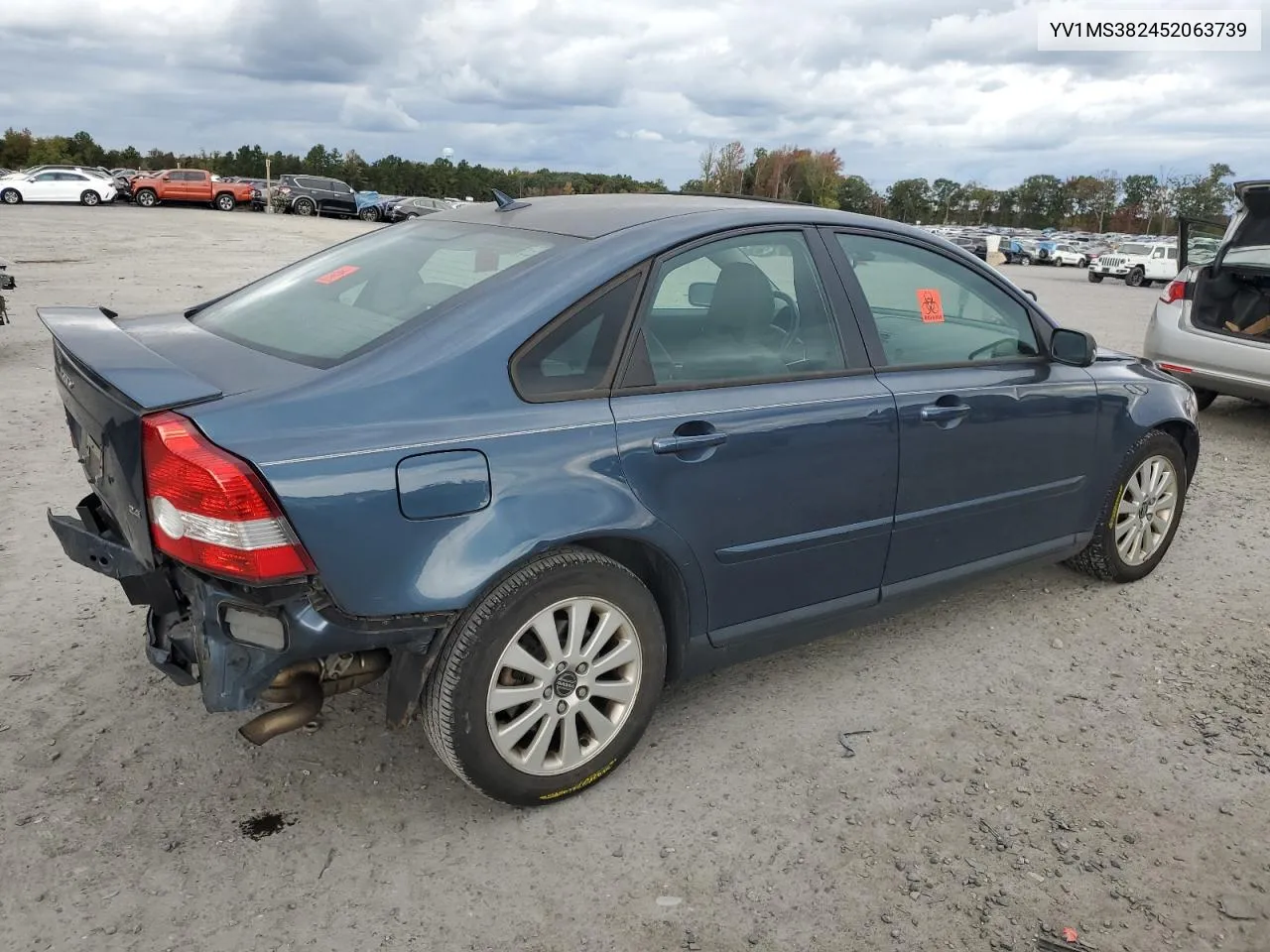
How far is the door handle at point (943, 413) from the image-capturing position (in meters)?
3.37

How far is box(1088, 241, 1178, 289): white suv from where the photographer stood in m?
34.4

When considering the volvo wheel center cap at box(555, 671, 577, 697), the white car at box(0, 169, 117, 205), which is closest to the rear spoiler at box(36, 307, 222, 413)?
the volvo wheel center cap at box(555, 671, 577, 697)

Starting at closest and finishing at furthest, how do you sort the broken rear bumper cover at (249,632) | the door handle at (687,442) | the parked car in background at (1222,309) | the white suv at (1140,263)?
1. the broken rear bumper cover at (249,632)
2. the door handle at (687,442)
3. the parked car in background at (1222,309)
4. the white suv at (1140,263)

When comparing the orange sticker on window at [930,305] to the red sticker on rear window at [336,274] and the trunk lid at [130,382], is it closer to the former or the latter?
the red sticker on rear window at [336,274]

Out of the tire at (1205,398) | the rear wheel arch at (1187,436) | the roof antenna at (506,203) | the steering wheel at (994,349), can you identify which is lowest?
the tire at (1205,398)

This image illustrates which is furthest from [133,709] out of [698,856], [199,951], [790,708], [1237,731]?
[1237,731]

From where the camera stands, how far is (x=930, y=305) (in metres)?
3.66

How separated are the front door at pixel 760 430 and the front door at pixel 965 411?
120 millimetres

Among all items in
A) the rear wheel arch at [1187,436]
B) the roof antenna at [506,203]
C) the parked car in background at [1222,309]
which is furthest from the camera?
the parked car in background at [1222,309]

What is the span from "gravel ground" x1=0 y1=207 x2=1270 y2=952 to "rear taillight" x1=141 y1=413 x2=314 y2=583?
0.81 metres

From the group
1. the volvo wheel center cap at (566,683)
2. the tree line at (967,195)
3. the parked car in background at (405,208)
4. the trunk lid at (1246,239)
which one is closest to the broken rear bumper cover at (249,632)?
the volvo wheel center cap at (566,683)

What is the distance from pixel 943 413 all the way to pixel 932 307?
0.47 m

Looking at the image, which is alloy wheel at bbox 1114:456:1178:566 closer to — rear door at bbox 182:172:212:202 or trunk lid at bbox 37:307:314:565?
trunk lid at bbox 37:307:314:565

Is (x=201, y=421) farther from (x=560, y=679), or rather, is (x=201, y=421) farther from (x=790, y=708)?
(x=790, y=708)
